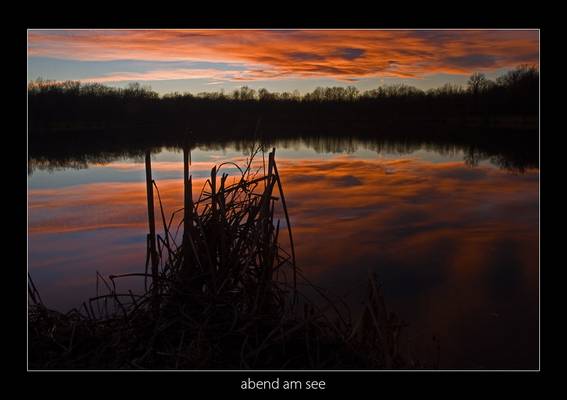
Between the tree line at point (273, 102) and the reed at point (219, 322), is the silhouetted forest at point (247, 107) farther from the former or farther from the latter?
the reed at point (219, 322)

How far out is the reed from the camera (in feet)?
10.1

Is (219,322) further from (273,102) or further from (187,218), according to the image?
(273,102)

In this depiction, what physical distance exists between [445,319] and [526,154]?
24.3m

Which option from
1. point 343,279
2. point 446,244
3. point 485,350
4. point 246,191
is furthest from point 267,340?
point 446,244

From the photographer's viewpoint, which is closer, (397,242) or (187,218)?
(187,218)

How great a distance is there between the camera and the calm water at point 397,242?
6.13 metres

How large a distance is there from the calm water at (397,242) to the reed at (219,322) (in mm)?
625

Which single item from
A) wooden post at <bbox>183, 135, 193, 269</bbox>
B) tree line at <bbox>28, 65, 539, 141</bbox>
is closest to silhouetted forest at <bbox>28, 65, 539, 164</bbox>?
tree line at <bbox>28, 65, 539, 141</bbox>

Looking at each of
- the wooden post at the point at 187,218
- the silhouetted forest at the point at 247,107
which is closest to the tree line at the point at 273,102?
the silhouetted forest at the point at 247,107

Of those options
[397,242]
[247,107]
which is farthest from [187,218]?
[247,107]

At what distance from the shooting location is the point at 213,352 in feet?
10.1

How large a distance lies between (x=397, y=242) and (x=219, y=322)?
23.4ft

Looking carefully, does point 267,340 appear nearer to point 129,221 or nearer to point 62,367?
point 62,367

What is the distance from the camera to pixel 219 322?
3.24 meters
